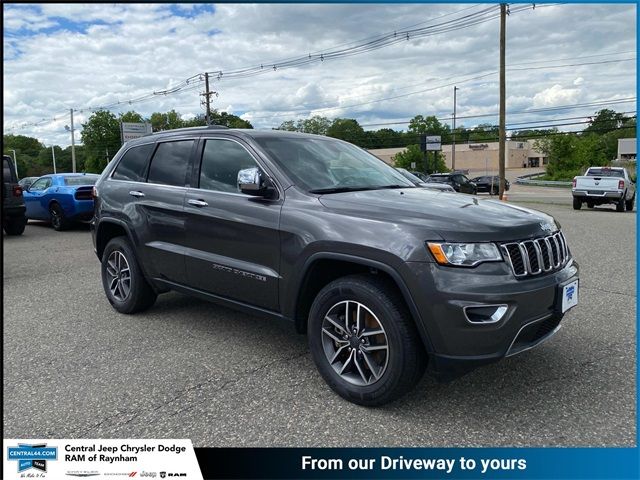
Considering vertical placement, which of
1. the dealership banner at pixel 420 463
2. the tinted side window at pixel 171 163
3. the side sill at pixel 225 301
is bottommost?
the dealership banner at pixel 420 463

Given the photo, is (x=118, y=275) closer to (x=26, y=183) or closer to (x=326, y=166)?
(x=326, y=166)

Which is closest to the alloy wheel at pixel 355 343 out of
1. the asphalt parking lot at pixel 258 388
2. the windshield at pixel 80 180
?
the asphalt parking lot at pixel 258 388

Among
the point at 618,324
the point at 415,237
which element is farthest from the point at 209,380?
the point at 618,324

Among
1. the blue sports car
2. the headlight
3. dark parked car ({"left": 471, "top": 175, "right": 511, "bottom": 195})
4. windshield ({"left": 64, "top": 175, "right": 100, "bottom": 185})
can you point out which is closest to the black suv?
the headlight

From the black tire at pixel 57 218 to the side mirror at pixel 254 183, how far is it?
10.5 metres

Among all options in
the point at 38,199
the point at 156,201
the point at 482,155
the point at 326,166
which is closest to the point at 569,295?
the point at 326,166

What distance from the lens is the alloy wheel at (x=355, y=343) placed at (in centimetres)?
328

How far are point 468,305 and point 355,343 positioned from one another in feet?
2.55

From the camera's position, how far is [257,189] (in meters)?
3.68

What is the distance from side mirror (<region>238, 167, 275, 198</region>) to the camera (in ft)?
12.1

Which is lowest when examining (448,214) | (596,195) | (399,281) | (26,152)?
(596,195)

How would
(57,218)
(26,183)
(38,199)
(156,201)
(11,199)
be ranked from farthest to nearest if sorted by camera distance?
1. (26,183)
2. (38,199)
3. (57,218)
4. (11,199)
5. (156,201)

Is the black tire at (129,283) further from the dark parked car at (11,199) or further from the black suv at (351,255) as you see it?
the dark parked car at (11,199)

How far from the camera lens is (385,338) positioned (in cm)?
321
